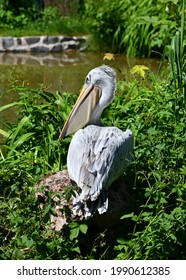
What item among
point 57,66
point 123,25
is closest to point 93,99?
point 57,66

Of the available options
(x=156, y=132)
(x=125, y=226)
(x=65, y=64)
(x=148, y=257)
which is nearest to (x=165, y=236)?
(x=148, y=257)

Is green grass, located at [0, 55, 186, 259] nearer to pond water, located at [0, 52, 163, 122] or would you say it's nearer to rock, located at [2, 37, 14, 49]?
pond water, located at [0, 52, 163, 122]

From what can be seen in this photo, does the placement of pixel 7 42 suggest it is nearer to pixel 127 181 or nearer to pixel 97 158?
pixel 127 181

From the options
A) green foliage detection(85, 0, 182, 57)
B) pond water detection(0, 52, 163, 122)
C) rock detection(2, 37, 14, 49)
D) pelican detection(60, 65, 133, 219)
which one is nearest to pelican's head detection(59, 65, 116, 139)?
pelican detection(60, 65, 133, 219)

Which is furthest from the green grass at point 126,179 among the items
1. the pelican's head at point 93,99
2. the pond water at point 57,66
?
the pond water at point 57,66

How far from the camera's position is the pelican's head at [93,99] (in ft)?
16.9

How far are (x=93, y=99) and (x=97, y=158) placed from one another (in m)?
0.71

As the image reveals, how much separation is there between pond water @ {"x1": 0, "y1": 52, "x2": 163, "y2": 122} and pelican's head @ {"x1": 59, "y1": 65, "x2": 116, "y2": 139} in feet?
15.6

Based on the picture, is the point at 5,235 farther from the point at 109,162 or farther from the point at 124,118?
the point at 124,118

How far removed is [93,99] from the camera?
521 cm

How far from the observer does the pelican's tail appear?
14.6ft

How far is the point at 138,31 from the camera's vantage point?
1228 cm

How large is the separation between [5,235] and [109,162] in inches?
31.2

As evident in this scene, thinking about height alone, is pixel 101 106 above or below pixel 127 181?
above
